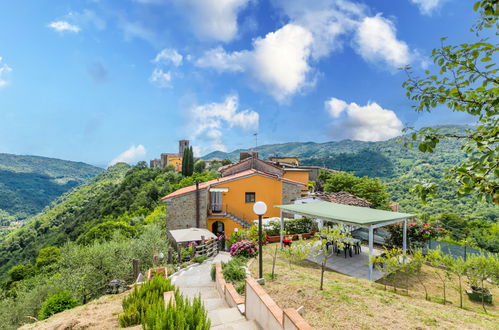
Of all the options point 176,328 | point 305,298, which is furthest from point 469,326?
point 176,328

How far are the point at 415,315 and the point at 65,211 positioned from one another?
9640 cm

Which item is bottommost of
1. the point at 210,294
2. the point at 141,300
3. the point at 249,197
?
the point at 210,294

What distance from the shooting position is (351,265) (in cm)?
1149

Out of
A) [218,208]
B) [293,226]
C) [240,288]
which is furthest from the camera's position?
[218,208]

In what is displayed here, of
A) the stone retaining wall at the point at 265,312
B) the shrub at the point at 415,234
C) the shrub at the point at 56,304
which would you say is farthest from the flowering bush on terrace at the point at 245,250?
the shrub at the point at 415,234

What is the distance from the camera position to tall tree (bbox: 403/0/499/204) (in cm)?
232

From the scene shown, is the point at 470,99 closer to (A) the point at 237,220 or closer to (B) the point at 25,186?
(A) the point at 237,220

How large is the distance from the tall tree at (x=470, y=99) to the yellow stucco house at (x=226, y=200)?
19483 mm

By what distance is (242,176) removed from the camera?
23000 mm

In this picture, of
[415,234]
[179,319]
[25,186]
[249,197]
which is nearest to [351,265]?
[415,234]

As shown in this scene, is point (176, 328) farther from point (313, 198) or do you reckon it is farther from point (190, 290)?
point (313, 198)

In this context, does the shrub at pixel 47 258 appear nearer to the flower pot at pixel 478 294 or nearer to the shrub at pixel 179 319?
the shrub at pixel 179 319

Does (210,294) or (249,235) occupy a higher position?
(249,235)

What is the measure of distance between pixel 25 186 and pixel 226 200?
19277 centimetres
